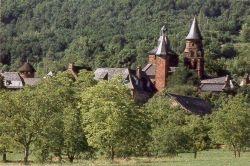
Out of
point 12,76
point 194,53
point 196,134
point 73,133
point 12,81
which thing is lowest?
point 196,134

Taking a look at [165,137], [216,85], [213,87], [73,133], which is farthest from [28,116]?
[216,85]

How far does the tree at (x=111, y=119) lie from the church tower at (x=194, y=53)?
7366cm

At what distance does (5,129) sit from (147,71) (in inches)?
3058

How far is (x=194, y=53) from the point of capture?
135125 millimetres

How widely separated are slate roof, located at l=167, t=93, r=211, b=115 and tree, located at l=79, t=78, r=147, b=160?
46.3 metres

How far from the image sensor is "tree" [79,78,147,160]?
56906mm

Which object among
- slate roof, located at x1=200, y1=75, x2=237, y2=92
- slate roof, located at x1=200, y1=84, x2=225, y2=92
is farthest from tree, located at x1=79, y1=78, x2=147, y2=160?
slate roof, located at x1=200, y1=75, x2=237, y2=92

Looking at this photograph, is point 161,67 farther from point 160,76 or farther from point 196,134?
point 196,134

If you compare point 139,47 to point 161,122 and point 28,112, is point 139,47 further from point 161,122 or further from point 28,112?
point 28,112

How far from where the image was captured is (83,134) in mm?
59188

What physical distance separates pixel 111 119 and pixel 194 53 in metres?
79.5

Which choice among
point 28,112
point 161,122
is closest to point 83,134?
point 28,112

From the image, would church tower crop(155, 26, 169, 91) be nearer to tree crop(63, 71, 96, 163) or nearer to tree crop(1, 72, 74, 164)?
tree crop(63, 71, 96, 163)

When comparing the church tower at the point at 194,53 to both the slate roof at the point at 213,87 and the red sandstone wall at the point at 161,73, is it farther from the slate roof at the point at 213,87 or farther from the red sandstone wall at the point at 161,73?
the red sandstone wall at the point at 161,73
